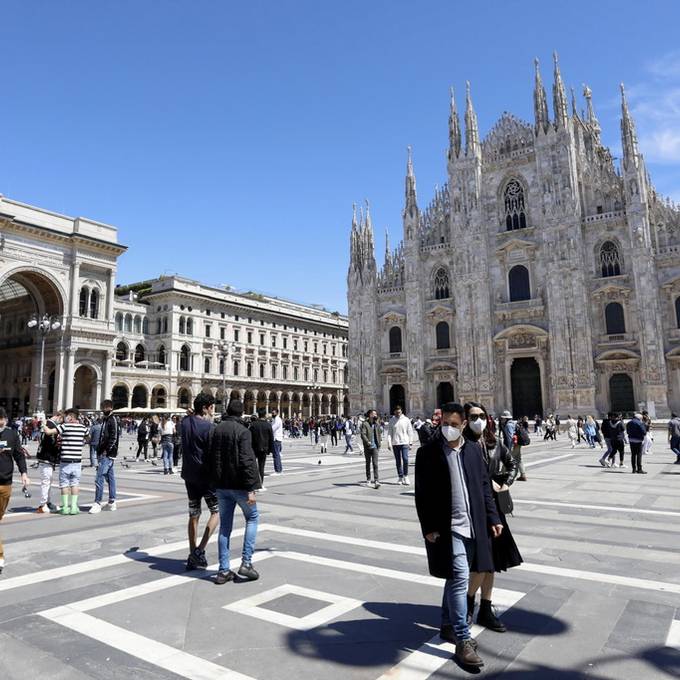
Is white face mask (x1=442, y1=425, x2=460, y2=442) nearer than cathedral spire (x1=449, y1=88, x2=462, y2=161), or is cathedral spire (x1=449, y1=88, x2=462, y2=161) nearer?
white face mask (x1=442, y1=425, x2=460, y2=442)

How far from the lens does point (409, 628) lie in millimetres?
4062

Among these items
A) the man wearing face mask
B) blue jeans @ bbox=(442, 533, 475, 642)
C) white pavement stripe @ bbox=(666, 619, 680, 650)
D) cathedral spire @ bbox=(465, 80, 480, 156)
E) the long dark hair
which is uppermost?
cathedral spire @ bbox=(465, 80, 480, 156)

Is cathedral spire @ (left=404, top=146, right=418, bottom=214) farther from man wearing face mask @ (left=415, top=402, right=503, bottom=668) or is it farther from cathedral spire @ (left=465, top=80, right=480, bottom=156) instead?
man wearing face mask @ (left=415, top=402, right=503, bottom=668)

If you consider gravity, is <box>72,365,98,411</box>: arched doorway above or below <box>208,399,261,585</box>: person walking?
above

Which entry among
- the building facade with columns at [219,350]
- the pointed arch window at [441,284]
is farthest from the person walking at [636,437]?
the building facade with columns at [219,350]

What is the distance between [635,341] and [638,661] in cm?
3798

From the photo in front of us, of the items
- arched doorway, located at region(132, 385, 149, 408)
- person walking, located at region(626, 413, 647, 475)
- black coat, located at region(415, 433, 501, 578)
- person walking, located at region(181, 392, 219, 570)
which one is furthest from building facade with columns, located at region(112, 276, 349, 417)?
black coat, located at region(415, 433, 501, 578)

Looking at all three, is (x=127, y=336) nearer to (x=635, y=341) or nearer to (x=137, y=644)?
(x=635, y=341)

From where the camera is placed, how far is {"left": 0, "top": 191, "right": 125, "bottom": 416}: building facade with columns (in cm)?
4100

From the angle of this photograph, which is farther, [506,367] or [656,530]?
[506,367]

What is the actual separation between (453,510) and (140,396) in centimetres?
5429

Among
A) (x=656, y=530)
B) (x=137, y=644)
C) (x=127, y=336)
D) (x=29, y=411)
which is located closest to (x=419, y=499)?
(x=137, y=644)

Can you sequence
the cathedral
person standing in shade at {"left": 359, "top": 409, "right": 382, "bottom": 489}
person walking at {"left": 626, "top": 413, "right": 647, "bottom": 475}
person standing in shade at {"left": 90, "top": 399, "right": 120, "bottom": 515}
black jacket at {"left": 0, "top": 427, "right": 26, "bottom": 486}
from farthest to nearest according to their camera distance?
the cathedral, person walking at {"left": 626, "top": 413, "right": 647, "bottom": 475}, person standing in shade at {"left": 359, "top": 409, "right": 382, "bottom": 489}, person standing in shade at {"left": 90, "top": 399, "right": 120, "bottom": 515}, black jacket at {"left": 0, "top": 427, "right": 26, "bottom": 486}

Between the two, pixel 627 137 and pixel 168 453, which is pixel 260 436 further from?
pixel 627 137
